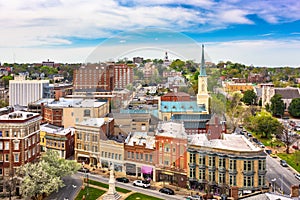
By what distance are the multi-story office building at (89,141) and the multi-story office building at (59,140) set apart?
1560mm

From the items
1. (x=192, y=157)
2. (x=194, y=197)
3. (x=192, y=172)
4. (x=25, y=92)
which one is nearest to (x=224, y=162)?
(x=192, y=157)

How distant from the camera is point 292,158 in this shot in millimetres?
28203

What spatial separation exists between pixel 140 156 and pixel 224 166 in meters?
4.45

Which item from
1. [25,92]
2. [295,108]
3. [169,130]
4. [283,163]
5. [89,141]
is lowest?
[283,163]

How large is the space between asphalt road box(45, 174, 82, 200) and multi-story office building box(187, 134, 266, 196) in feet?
20.3

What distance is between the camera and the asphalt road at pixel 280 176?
21625mm

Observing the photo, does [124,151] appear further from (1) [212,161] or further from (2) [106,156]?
(1) [212,161]

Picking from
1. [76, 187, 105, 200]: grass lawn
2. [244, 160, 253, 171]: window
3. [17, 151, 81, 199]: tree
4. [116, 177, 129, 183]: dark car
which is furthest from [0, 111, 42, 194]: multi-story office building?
[244, 160, 253, 171]: window

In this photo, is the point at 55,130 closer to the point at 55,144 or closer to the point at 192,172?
the point at 55,144

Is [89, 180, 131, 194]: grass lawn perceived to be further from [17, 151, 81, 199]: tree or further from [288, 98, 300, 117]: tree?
[288, 98, 300, 117]: tree

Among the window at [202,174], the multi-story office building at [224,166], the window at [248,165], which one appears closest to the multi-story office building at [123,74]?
the multi-story office building at [224,166]

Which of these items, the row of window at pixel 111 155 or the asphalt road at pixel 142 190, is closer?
the asphalt road at pixel 142 190

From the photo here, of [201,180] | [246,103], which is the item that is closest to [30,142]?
[201,180]

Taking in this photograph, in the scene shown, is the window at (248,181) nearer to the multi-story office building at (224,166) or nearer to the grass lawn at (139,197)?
the multi-story office building at (224,166)
